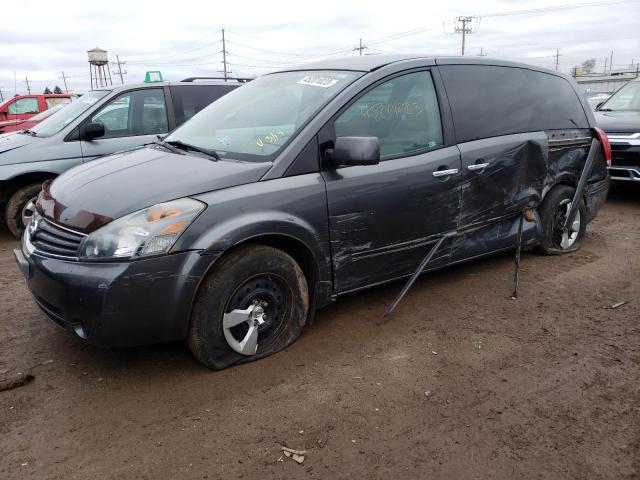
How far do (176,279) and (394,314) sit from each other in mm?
1751

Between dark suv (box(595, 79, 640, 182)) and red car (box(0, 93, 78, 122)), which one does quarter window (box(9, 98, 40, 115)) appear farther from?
dark suv (box(595, 79, 640, 182))

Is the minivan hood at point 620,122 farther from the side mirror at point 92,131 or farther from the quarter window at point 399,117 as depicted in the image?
the side mirror at point 92,131

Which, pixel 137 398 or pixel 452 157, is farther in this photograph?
pixel 452 157

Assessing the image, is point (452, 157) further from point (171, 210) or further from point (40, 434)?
point (40, 434)

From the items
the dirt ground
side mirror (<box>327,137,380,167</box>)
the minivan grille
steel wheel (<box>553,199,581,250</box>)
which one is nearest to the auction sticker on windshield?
side mirror (<box>327,137,380,167</box>)

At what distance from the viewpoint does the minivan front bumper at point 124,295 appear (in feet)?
8.84

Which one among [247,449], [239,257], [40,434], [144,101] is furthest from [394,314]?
[144,101]

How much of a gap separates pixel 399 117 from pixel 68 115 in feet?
14.6

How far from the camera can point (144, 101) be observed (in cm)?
650

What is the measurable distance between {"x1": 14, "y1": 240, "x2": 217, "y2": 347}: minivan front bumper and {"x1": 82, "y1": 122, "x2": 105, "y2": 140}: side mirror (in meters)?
3.49

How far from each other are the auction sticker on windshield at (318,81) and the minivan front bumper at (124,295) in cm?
149

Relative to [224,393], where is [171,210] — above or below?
above

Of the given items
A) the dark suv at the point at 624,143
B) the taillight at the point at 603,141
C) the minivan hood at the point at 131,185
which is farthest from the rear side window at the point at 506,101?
the dark suv at the point at 624,143

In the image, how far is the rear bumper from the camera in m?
5.27
